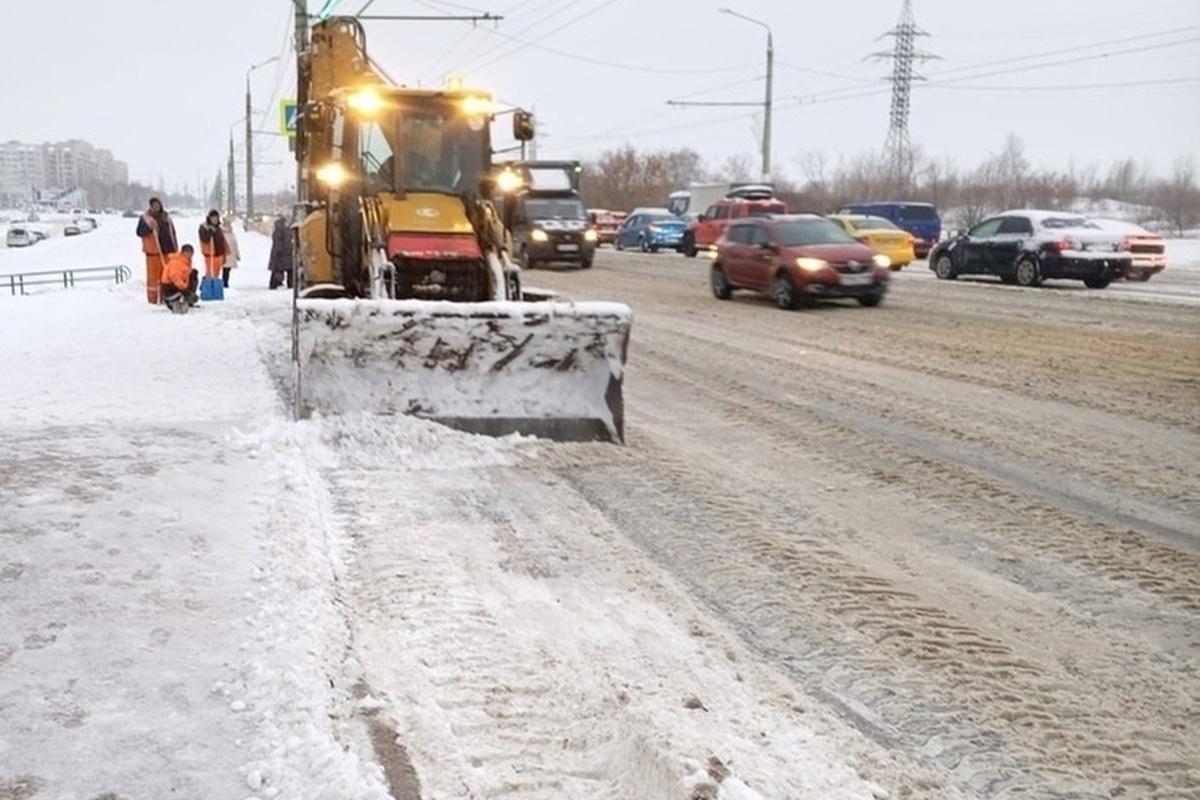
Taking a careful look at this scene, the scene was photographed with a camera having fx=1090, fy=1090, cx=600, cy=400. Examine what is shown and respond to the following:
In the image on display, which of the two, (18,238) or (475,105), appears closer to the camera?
(475,105)

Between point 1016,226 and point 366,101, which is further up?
point 366,101

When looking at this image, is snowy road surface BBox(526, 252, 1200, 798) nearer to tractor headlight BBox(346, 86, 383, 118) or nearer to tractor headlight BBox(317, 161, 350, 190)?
tractor headlight BBox(317, 161, 350, 190)

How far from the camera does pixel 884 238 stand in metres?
26.5

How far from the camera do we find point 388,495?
Answer: 6262 mm

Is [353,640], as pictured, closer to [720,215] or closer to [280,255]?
[280,255]

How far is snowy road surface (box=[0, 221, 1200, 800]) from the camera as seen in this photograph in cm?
340

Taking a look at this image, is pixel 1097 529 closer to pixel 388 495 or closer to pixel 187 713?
pixel 388 495

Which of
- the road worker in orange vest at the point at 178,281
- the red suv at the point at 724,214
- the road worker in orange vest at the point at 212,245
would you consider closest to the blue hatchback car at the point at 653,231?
the red suv at the point at 724,214

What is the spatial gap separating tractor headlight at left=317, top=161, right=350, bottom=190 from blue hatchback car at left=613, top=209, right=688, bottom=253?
29.2m

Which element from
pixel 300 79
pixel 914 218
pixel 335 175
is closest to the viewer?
pixel 335 175

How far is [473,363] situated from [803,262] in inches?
410

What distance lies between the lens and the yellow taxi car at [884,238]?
26.5m

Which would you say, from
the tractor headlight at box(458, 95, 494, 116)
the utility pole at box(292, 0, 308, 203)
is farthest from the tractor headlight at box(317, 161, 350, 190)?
the tractor headlight at box(458, 95, 494, 116)

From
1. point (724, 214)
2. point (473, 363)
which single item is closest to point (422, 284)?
point (473, 363)
